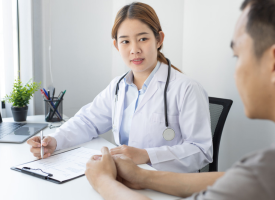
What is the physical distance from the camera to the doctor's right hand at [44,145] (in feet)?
3.22

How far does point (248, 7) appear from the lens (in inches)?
19.8

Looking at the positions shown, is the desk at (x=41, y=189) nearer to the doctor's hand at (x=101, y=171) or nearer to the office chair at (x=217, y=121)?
the doctor's hand at (x=101, y=171)

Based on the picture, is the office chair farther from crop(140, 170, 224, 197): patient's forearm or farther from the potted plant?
the potted plant

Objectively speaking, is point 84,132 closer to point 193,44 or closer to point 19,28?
point 19,28

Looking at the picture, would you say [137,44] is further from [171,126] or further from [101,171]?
[101,171]

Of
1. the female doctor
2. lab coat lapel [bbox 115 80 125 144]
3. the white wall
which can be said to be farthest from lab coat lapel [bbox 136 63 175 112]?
the white wall

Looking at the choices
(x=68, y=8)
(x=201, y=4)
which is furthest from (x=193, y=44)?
(x=68, y=8)

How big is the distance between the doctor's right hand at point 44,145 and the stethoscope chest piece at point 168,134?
48cm

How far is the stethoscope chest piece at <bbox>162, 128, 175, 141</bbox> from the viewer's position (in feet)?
3.63

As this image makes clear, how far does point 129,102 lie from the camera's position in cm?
131

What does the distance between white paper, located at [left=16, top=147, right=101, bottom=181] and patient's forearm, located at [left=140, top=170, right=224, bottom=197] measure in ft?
0.78

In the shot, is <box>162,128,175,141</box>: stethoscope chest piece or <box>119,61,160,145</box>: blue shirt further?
<box>119,61,160,145</box>: blue shirt

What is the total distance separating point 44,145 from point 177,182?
552mm

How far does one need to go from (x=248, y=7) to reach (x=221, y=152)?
5.04 feet
